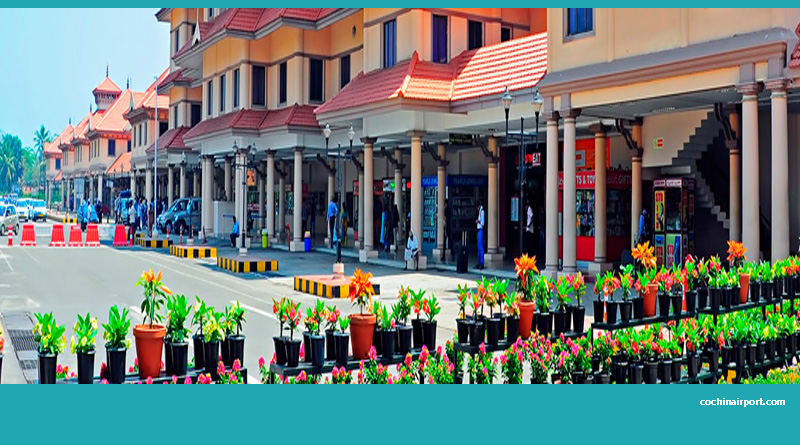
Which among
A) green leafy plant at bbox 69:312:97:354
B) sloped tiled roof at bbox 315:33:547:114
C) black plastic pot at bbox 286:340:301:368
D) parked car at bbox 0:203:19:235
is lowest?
black plastic pot at bbox 286:340:301:368

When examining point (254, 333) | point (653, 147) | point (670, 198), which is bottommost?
point (254, 333)

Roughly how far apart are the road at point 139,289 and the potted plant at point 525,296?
2957 mm

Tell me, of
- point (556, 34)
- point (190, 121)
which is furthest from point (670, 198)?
point (190, 121)

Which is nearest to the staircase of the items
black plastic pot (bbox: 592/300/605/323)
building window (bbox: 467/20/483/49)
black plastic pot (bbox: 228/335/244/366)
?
building window (bbox: 467/20/483/49)

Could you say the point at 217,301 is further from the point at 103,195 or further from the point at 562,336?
the point at 103,195

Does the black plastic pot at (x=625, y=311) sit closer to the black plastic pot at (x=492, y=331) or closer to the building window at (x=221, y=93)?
the black plastic pot at (x=492, y=331)

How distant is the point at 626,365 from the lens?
7.40m

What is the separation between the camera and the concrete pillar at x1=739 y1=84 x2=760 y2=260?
14.6 metres

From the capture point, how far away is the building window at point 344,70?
3104cm

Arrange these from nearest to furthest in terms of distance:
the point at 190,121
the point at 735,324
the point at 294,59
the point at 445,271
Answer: the point at 735,324 < the point at 445,271 < the point at 294,59 < the point at 190,121

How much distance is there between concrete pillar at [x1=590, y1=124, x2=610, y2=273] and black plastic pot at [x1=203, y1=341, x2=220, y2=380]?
50.5 ft

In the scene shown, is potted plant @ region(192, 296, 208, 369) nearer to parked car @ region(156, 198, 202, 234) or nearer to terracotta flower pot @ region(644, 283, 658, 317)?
terracotta flower pot @ region(644, 283, 658, 317)

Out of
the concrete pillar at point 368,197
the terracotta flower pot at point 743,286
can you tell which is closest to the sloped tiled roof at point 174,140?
the concrete pillar at point 368,197

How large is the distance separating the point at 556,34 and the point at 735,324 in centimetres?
1132
